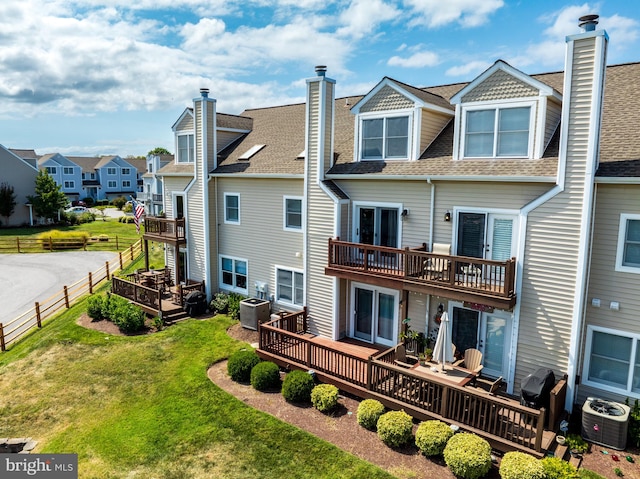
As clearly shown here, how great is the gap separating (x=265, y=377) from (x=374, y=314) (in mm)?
4547

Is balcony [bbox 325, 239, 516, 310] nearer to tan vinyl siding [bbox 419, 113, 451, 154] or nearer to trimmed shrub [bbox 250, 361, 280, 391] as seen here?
tan vinyl siding [bbox 419, 113, 451, 154]

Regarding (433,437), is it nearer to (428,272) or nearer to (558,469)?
(558,469)

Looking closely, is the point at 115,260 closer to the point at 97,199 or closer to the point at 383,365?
the point at 383,365

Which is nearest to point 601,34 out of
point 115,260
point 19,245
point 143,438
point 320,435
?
point 320,435

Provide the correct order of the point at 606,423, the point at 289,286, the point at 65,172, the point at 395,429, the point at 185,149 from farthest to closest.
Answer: the point at 65,172 < the point at 185,149 < the point at 289,286 < the point at 395,429 < the point at 606,423

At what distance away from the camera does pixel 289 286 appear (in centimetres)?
1775

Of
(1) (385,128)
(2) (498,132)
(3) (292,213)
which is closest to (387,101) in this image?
(1) (385,128)

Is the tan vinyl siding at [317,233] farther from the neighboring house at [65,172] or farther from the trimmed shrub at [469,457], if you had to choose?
the neighboring house at [65,172]

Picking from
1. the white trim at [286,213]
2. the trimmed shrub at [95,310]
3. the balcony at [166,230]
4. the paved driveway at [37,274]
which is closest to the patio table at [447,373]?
the white trim at [286,213]

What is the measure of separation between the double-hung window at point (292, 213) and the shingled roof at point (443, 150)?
113 cm

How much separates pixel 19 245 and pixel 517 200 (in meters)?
40.7

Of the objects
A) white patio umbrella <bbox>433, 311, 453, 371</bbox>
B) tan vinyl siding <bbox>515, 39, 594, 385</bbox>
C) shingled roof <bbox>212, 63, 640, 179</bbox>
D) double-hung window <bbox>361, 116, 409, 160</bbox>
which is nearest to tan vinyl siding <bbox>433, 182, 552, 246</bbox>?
shingled roof <bbox>212, 63, 640, 179</bbox>

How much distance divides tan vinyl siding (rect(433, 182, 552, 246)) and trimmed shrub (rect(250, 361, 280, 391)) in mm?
6282

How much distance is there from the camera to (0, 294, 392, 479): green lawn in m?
9.77
